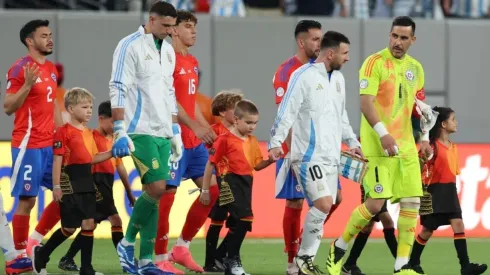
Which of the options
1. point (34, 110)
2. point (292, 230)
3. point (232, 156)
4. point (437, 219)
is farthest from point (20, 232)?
point (437, 219)

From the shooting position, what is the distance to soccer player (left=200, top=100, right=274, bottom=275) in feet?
35.2

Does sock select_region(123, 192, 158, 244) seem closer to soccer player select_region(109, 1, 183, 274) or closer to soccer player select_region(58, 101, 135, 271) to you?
soccer player select_region(109, 1, 183, 274)

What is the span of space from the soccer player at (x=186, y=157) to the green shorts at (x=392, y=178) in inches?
60.7

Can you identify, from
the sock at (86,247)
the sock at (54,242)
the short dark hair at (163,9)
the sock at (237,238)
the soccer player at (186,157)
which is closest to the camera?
the short dark hair at (163,9)

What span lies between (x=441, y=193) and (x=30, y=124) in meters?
3.82

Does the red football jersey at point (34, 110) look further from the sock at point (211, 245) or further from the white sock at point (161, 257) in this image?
the sock at point (211, 245)

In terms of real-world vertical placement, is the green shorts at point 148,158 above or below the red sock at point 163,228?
above

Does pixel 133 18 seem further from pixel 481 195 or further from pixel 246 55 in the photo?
pixel 481 195

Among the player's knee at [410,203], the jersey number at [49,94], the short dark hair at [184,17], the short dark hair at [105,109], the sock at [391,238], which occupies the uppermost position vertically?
the short dark hair at [184,17]

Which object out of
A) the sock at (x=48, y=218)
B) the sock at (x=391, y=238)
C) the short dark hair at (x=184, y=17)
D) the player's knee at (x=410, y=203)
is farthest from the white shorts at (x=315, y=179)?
the sock at (x=48, y=218)

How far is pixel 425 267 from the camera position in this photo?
11.9 metres

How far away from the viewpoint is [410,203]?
10.4 metres

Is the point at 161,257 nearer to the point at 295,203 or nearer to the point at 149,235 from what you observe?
the point at 149,235

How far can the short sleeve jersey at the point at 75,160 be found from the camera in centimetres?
1047
